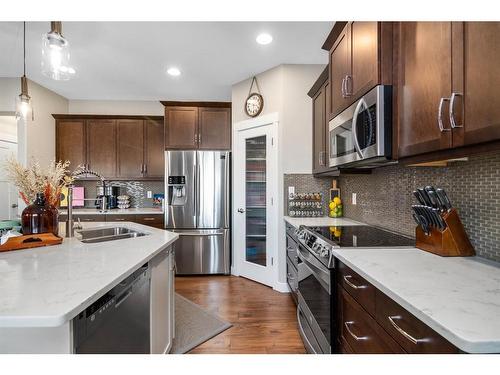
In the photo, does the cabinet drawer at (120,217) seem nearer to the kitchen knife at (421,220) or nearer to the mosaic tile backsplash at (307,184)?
the mosaic tile backsplash at (307,184)

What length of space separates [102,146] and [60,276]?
3826 mm

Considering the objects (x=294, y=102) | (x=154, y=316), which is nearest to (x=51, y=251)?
(x=154, y=316)

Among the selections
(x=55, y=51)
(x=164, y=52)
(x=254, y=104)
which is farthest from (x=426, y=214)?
(x=164, y=52)

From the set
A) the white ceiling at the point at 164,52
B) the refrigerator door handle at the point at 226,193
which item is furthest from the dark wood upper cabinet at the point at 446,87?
the refrigerator door handle at the point at 226,193

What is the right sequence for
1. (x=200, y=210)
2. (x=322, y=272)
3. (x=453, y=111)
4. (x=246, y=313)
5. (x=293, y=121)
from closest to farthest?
(x=453, y=111)
(x=322, y=272)
(x=246, y=313)
(x=293, y=121)
(x=200, y=210)

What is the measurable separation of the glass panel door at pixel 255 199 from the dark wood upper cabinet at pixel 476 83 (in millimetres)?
2623

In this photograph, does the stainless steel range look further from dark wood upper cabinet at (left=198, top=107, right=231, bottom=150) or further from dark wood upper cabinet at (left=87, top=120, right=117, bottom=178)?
dark wood upper cabinet at (left=87, top=120, right=117, bottom=178)

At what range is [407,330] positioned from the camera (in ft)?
2.84

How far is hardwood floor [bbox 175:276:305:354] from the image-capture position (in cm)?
212

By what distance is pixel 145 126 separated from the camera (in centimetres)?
443

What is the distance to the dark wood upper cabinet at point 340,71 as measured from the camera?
1.89m

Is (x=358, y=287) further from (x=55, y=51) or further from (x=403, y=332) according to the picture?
(x=55, y=51)

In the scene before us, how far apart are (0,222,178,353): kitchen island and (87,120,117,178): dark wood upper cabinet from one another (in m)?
3.08

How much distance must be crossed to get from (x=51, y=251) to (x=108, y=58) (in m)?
2.57
